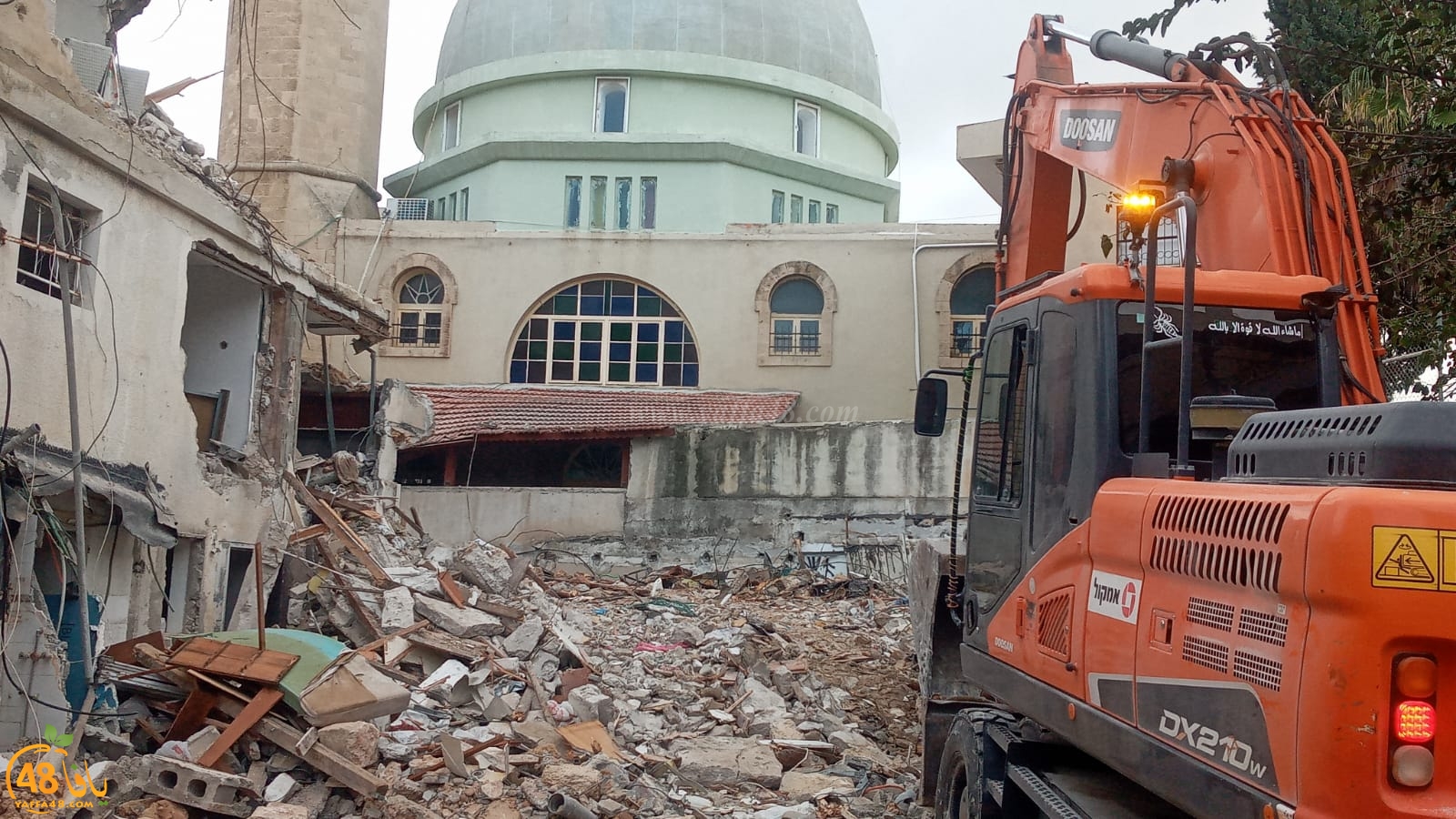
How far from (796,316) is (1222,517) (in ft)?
72.6

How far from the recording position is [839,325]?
25.3 meters

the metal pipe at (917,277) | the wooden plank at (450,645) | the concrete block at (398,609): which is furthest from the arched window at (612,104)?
the wooden plank at (450,645)

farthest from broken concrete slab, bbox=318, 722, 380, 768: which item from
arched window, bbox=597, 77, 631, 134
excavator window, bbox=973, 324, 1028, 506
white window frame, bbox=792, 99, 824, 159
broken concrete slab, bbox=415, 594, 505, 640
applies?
white window frame, bbox=792, 99, 824, 159

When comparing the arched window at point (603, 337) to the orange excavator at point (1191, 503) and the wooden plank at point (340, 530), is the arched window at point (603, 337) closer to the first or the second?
the wooden plank at point (340, 530)

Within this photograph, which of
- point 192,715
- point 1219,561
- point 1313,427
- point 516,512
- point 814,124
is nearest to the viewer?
point 1219,561

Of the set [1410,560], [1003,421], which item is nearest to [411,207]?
[1003,421]

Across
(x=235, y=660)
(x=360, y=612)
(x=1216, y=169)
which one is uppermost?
(x=1216, y=169)

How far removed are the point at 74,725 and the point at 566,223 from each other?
22186 mm

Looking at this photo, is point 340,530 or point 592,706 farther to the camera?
point 340,530

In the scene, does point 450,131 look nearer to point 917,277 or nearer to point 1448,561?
point 917,277

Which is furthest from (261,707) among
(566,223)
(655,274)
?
(566,223)

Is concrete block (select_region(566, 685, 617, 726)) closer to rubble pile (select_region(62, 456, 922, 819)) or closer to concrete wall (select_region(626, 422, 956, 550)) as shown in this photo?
rubble pile (select_region(62, 456, 922, 819))

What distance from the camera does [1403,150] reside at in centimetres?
917

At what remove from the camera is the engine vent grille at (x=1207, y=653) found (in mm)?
3516
